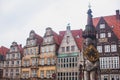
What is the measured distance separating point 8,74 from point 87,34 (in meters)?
32.9

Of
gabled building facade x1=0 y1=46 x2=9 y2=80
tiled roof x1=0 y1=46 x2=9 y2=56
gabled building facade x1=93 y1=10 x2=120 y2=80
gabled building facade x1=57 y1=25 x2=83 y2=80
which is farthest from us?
tiled roof x1=0 y1=46 x2=9 y2=56

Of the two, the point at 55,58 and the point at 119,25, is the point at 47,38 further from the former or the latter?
the point at 119,25

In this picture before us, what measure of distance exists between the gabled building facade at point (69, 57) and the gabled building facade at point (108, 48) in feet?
12.1

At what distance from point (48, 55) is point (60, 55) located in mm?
2316

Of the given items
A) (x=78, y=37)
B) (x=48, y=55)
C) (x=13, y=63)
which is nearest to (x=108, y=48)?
(x=78, y=37)

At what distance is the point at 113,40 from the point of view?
36.7 m

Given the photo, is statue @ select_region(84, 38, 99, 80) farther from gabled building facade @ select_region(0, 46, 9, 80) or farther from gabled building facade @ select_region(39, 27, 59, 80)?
Result: gabled building facade @ select_region(0, 46, 9, 80)

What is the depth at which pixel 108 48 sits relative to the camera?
36.7 metres

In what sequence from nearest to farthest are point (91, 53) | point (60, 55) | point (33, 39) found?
point (91, 53) → point (60, 55) → point (33, 39)

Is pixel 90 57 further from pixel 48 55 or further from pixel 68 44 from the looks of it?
pixel 48 55

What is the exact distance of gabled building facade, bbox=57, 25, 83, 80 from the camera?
1519 inches

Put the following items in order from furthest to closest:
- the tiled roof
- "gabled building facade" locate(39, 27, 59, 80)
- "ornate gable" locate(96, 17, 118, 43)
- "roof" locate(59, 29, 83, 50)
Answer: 1. the tiled roof
2. "gabled building facade" locate(39, 27, 59, 80)
3. "roof" locate(59, 29, 83, 50)
4. "ornate gable" locate(96, 17, 118, 43)

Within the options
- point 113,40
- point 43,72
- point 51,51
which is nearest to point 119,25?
point 113,40

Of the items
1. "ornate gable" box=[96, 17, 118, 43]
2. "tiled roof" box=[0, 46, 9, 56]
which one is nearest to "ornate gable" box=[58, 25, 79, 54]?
"ornate gable" box=[96, 17, 118, 43]
